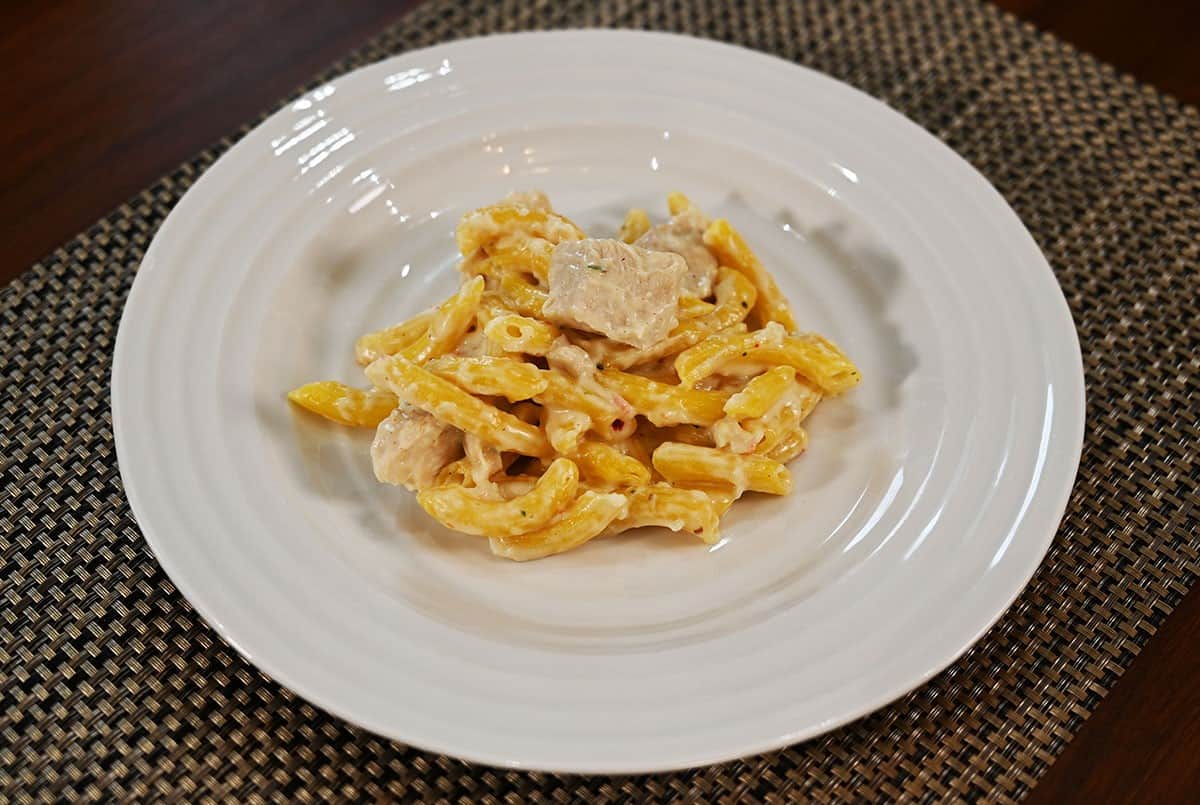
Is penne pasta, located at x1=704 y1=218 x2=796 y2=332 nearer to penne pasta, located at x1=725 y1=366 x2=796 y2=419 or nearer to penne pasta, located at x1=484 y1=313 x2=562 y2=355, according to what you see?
penne pasta, located at x1=725 y1=366 x2=796 y2=419

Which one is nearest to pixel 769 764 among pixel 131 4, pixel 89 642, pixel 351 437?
pixel 351 437

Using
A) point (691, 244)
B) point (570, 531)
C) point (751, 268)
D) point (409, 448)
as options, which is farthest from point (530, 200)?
point (570, 531)

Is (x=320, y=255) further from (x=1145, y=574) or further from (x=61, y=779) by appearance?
(x=1145, y=574)

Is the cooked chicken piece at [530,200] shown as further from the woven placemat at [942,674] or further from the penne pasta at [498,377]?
the woven placemat at [942,674]

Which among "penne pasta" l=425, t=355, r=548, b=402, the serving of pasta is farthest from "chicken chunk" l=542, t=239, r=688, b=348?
"penne pasta" l=425, t=355, r=548, b=402

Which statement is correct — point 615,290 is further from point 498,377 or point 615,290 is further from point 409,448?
point 409,448
